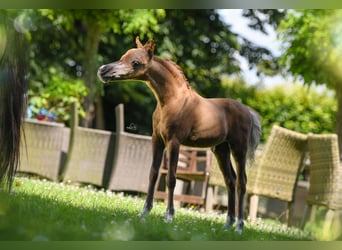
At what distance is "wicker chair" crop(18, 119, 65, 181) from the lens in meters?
6.04

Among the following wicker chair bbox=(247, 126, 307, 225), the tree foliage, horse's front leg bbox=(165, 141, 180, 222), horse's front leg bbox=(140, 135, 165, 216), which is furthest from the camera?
the tree foliage

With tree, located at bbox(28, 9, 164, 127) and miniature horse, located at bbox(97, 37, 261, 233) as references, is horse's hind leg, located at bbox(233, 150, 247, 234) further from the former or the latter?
tree, located at bbox(28, 9, 164, 127)

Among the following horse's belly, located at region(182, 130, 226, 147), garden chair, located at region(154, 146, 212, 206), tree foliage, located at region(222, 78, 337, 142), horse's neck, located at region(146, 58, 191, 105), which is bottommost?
garden chair, located at region(154, 146, 212, 206)

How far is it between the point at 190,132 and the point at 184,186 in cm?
144

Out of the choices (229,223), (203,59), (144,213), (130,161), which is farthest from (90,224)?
(203,59)

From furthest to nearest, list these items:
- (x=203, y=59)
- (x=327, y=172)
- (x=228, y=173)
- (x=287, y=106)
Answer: (x=287, y=106) → (x=203, y=59) → (x=327, y=172) → (x=228, y=173)

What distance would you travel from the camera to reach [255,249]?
428cm

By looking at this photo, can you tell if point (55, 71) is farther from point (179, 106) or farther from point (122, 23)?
point (179, 106)

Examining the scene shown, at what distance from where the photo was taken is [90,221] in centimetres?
407

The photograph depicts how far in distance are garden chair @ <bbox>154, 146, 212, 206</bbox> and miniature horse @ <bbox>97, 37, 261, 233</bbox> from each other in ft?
3.07

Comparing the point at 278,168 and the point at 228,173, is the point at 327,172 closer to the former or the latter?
the point at 278,168

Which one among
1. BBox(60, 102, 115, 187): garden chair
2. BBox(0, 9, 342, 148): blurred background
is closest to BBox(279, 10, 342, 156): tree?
BBox(0, 9, 342, 148): blurred background

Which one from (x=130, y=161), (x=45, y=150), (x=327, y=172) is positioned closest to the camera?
(x=327, y=172)

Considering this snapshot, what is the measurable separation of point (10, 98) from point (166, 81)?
0.92 metres
